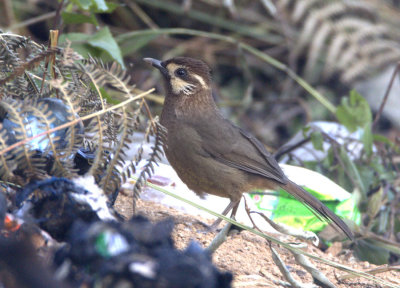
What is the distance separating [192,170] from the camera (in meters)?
3.22

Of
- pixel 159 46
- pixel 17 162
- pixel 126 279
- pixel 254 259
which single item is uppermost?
pixel 159 46

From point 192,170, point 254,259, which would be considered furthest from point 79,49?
point 254,259

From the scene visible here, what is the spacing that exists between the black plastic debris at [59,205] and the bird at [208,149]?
4.21ft

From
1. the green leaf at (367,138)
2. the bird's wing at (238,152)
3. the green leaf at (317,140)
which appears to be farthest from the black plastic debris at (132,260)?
the green leaf at (367,138)

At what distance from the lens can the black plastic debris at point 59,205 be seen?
71.2 inches

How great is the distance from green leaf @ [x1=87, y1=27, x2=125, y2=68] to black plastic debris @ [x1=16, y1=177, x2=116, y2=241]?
1843mm

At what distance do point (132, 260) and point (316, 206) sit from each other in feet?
6.61

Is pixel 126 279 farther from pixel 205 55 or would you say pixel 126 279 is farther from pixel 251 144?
pixel 205 55

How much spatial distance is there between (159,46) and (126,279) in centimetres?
508

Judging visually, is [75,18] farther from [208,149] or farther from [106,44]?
[208,149]

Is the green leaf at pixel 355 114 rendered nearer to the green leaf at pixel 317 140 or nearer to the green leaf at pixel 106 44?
the green leaf at pixel 317 140

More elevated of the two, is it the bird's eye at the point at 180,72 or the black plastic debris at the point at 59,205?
the bird's eye at the point at 180,72

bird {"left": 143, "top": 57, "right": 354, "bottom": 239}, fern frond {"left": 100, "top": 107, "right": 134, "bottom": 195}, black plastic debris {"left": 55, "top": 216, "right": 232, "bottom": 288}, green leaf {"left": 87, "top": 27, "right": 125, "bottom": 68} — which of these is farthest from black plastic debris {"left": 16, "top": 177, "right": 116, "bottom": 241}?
green leaf {"left": 87, "top": 27, "right": 125, "bottom": 68}

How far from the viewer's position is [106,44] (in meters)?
3.73
